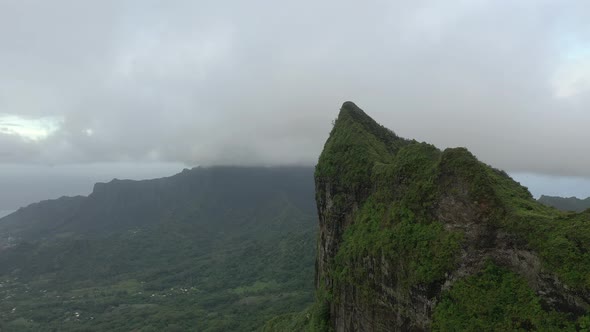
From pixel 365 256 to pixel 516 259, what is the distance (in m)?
10.1

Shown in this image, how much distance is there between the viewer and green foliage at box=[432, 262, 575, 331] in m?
15.9

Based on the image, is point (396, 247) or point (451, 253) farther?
point (396, 247)

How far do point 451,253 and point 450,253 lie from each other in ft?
0.17

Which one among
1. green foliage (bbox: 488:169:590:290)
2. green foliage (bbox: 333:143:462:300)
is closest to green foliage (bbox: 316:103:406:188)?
green foliage (bbox: 333:143:462:300)

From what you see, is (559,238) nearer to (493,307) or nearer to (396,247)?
(493,307)

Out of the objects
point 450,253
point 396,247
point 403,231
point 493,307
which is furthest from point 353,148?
point 493,307

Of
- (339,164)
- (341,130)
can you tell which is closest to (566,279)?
(339,164)

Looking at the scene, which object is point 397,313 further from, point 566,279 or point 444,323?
point 566,279

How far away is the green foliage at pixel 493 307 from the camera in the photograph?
15906mm

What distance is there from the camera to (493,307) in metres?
17.3

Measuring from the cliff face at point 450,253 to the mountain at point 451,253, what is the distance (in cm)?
5

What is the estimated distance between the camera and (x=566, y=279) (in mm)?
15086

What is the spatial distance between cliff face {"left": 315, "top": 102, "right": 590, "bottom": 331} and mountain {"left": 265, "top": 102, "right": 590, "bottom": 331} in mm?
47

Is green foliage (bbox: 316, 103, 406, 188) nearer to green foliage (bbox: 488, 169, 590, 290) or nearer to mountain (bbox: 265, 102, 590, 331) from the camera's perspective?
mountain (bbox: 265, 102, 590, 331)
